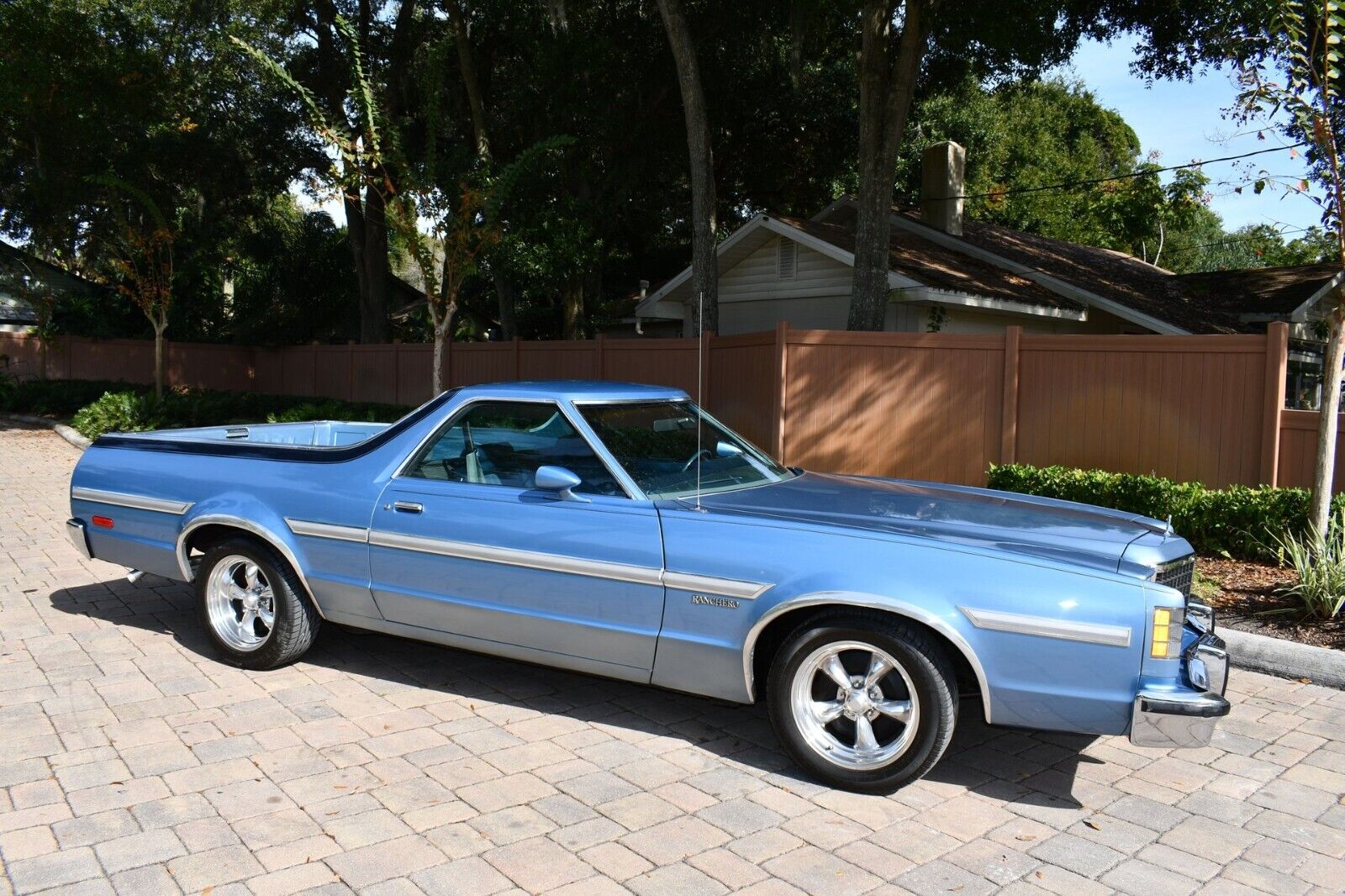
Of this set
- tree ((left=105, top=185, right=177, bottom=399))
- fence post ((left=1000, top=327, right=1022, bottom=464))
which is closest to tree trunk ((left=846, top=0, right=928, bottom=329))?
fence post ((left=1000, top=327, right=1022, bottom=464))

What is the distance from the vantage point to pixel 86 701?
16.1 feet

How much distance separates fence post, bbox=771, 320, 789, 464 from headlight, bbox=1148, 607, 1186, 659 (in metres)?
7.96

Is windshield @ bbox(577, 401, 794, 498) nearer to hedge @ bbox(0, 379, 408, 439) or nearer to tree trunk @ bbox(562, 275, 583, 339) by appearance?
→ hedge @ bbox(0, 379, 408, 439)

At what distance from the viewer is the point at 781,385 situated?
11664mm

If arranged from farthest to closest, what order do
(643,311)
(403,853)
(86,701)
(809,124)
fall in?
1. (809,124)
2. (643,311)
3. (86,701)
4. (403,853)

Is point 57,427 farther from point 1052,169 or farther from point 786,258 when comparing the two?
point 1052,169

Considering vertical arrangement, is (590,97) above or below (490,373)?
above

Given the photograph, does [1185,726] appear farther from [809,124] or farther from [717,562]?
[809,124]

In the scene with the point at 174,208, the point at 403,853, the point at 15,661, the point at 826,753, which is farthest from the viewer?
the point at 174,208

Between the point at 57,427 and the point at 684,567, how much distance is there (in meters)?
19.5

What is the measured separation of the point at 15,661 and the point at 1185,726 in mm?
5789

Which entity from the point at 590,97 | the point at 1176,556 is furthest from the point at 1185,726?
the point at 590,97

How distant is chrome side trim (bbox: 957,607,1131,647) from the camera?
11.8 ft

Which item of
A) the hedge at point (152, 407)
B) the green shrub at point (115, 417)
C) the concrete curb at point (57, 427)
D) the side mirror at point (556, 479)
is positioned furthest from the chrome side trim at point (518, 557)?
the green shrub at point (115, 417)
